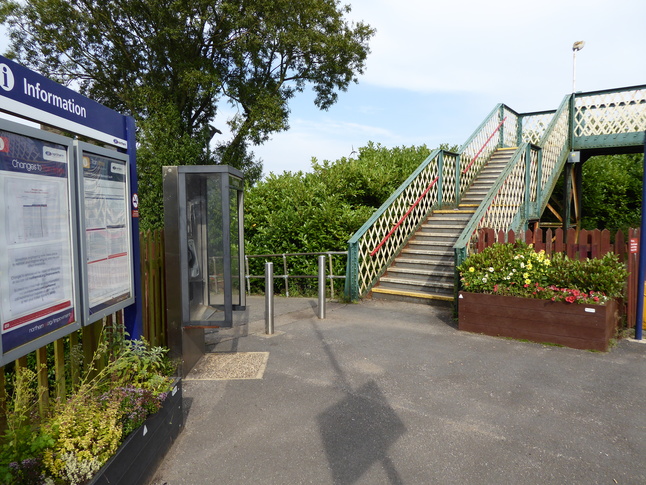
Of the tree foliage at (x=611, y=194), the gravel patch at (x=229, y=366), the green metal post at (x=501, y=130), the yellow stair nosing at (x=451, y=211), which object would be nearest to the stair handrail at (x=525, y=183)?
the yellow stair nosing at (x=451, y=211)

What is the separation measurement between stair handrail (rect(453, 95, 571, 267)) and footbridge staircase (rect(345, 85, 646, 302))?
0.9 inches

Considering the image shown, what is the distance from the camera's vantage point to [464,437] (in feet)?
11.2

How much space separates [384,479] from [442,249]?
6.85 m

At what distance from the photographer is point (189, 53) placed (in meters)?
17.8

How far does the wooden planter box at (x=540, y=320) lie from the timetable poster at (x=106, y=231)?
14.5 ft

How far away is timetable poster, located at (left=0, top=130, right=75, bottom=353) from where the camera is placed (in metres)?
2.34

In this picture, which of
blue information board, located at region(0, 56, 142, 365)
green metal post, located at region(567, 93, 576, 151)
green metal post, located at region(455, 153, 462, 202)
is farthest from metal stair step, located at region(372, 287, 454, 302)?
green metal post, located at region(567, 93, 576, 151)

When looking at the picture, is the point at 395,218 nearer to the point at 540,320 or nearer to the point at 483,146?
the point at 540,320

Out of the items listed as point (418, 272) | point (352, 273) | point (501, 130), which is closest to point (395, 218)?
point (418, 272)

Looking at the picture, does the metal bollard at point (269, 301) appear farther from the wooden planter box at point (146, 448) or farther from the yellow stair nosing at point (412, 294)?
the yellow stair nosing at point (412, 294)

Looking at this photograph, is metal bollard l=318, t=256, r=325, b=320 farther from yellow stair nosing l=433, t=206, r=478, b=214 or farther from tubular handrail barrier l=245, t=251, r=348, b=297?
yellow stair nosing l=433, t=206, r=478, b=214

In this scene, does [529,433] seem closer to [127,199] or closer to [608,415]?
[608,415]

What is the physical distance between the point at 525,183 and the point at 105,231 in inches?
385

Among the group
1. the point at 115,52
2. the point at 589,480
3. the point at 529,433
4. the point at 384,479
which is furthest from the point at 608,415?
the point at 115,52
